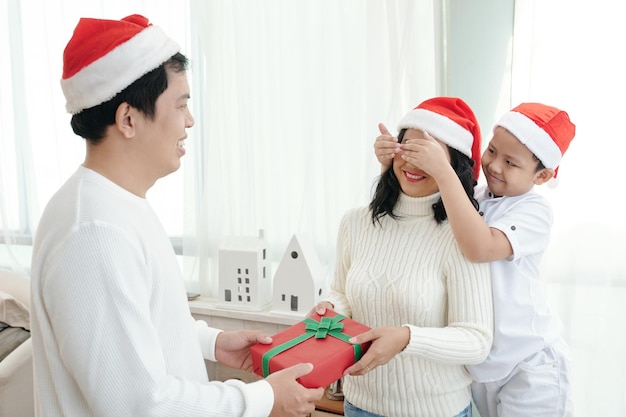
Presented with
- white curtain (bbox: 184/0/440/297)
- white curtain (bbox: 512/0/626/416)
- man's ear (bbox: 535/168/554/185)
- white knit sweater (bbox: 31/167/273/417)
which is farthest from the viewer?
white curtain (bbox: 184/0/440/297)

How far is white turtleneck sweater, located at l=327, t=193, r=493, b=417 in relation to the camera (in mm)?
1264

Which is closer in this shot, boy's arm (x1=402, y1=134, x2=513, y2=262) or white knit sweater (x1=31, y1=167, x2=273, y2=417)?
white knit sweater (x1=31, y1=167, x2=273, y2=417)

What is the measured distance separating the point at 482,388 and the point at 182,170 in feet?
5.77

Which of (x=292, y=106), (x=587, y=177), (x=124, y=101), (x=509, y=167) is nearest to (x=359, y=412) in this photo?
(x=509, y=167)

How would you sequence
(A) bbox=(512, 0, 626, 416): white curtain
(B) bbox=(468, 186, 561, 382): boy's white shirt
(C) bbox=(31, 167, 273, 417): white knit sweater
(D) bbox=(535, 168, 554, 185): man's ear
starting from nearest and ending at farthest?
(C) bbox=(31, 167, 273, 417): white knit sweater < (B) bbox=(468, 186, 561, 382): boy's white shirt < (D) bbox=(535, 168, 554, 185): man's ear < (A) bbox=(512, 0, 626, 416): white curtain

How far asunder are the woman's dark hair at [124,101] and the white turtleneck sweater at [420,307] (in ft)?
2.29

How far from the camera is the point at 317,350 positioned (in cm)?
127

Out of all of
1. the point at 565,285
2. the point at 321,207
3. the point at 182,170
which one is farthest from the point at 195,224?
the point at 565,285

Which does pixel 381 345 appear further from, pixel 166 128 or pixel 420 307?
pixel 166 128

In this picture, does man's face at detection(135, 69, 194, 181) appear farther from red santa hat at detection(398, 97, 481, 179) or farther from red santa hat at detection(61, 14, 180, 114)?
red santa hat at detection(398, 97, 481, 179)

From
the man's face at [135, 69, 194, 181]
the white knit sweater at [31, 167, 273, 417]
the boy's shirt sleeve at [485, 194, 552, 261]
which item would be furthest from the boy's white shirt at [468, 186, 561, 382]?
the man's face at [135, 69, 194, 181]

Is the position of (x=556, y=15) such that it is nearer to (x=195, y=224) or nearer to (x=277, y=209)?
(x=277, y=209)

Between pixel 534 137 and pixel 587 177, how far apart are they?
0.69m

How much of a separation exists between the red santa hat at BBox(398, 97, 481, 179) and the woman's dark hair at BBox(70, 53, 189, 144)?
0.67m
